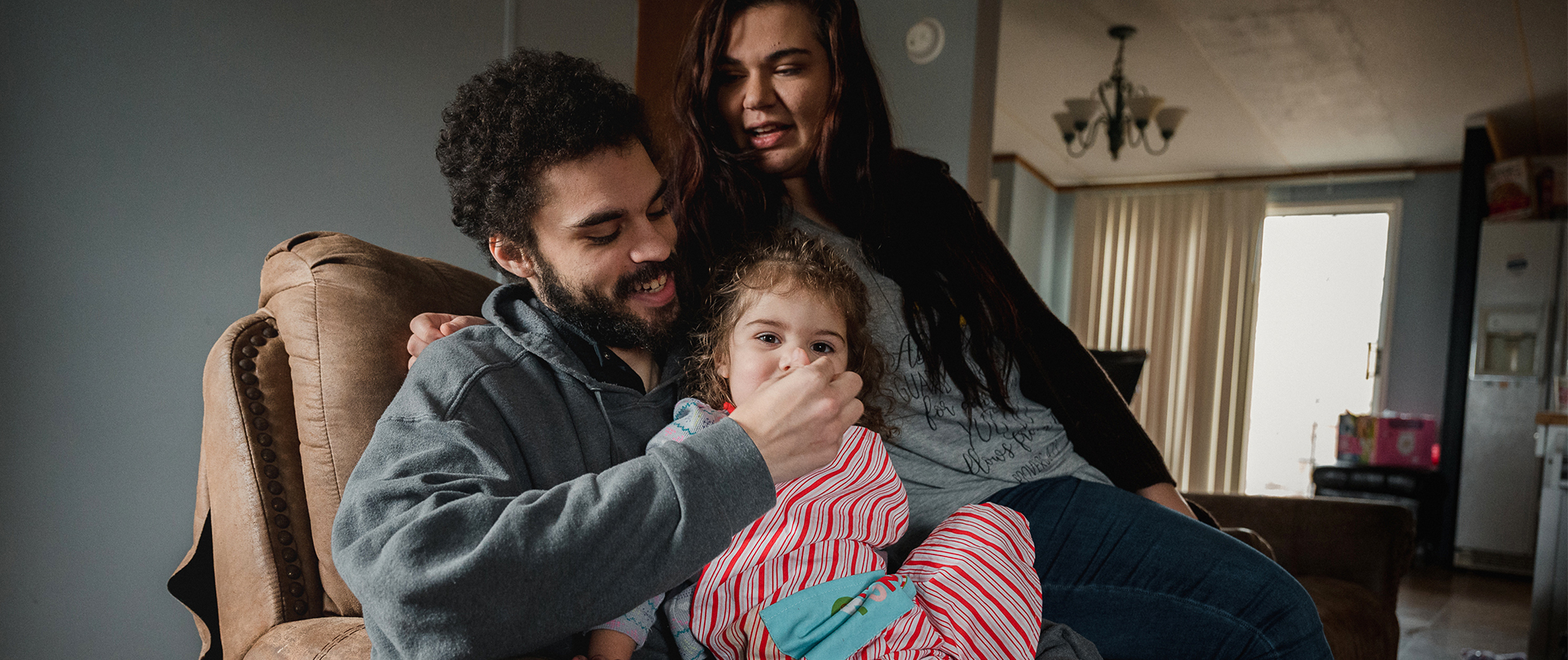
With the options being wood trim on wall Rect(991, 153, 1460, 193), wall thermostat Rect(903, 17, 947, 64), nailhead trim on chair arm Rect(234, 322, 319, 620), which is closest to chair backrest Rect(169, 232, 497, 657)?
nailhead trim on chair arm Rect(234, 322, 319, 620)

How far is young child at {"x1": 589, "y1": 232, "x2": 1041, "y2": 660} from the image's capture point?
3.02 ft

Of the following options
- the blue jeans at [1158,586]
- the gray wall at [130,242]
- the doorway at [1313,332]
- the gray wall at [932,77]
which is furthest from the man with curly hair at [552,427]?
the doorway at [1313,332]

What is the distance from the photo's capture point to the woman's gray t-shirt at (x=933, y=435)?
1373 mm

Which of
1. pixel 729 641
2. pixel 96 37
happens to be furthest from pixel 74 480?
pixel 729 641

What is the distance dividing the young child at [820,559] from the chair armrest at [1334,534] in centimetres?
119

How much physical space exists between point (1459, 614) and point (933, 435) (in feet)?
14.1

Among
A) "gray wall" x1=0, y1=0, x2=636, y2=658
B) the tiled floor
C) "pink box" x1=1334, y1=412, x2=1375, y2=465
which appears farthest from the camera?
"pink box" x1=1334, y1=412, x2=1375, y2=465

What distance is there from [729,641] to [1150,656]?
71 centimetres

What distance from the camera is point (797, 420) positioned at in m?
0.86

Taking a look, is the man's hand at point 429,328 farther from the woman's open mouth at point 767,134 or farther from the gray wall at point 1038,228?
the gray wall at point 1038,228

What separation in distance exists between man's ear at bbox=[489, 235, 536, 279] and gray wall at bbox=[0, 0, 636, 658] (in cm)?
94

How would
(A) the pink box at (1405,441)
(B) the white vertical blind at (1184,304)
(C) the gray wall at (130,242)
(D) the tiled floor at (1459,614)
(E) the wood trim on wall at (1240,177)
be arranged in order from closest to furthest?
(C) the gray wall at (130,242) < (D) the tiled floor at (1459,614) < (A) the pink box at (1405,441) < (E) the wood trim on wall at (1240,177) < (B) the white vertical blind at (1184,304)

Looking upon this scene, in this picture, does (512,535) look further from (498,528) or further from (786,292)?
(786,292)

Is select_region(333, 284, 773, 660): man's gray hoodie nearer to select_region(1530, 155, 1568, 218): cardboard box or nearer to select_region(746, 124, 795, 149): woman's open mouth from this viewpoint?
select_region(746, 124, 795, 149): woman's open mouth
